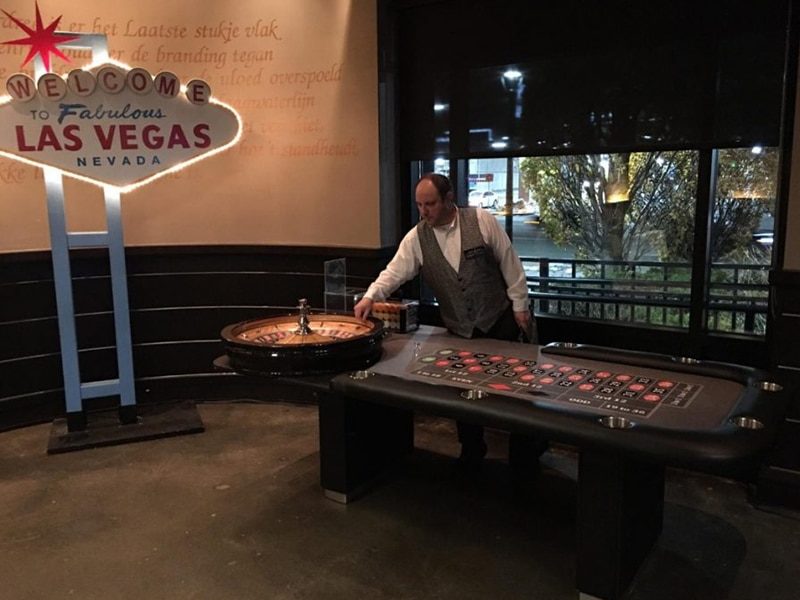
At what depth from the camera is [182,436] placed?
3.88 metres

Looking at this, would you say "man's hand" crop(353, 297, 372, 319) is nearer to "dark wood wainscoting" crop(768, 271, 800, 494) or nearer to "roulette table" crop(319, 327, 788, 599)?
"roulette table" crop(319, 327, 788, 599)

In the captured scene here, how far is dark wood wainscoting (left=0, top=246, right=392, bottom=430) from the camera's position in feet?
13.3

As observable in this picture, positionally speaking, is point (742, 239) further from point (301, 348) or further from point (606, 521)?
point (301, 348)

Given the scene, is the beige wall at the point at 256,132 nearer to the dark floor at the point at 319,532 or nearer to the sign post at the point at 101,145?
the sign post at the point at 101,145

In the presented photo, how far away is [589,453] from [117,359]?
298cm

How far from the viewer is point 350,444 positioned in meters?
2.98

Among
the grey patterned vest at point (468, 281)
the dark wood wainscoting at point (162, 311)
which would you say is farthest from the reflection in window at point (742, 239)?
the dark wood wainscoting at point (162, 311)

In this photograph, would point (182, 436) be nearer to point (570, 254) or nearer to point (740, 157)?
point (570, 254)

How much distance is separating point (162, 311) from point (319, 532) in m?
2.19

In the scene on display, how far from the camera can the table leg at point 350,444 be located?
295 centimetres

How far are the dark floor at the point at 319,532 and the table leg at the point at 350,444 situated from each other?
0.25 ft

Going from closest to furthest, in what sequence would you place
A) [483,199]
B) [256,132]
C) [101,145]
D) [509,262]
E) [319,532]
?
[319,532], [509,262], [101,145], [483,199], [256,132]

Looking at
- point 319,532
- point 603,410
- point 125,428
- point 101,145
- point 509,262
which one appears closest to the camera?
point 603,410

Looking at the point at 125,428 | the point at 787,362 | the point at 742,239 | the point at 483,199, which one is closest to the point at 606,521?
the point at 787,362
